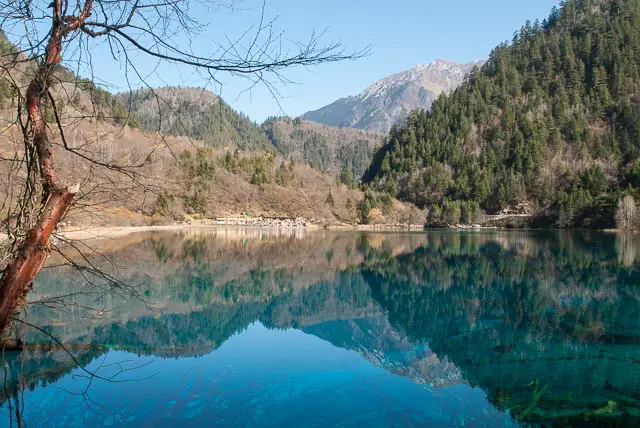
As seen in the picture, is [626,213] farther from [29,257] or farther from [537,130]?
[29,257]

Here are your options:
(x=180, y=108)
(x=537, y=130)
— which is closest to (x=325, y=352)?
(x=180, y=108)

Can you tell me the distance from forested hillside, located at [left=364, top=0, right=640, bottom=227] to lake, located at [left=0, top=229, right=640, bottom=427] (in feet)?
178

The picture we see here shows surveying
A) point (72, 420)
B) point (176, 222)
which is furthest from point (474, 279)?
point (176, 222)

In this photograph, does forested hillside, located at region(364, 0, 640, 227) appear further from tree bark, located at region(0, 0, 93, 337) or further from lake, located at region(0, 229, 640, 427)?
tree bark, located at region(0, 0, 93, 337)

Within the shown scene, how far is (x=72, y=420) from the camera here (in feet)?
18.1

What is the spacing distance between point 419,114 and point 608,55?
3597 centimetres

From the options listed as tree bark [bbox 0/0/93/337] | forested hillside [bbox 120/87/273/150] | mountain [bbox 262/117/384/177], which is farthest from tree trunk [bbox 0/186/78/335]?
mountain [bbox 262/117/384/177]

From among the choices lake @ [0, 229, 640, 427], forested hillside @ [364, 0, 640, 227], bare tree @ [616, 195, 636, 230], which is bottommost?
lake @ [0, 229, 640, 427]

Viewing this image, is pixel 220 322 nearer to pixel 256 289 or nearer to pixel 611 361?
pixel 256 289

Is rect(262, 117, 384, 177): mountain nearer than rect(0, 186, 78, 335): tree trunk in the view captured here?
No

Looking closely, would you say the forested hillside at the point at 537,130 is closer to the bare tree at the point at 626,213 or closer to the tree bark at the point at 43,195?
the bare tree at the point at 626,213

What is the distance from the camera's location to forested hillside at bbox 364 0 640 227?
72438mm

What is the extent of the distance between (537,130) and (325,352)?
84.5 meters

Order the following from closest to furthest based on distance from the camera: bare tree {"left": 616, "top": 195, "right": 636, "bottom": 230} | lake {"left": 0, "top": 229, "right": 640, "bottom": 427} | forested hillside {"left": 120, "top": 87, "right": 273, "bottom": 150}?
forested hillside {"left": 120, "top": 87, "right": 273, "bottom": 150}
lake {"left": 0, "top": 229, "right": 640, "bottom": 427}
bare tree {"left": 616, "top": 195, "right": 636, "bottom": 230}
